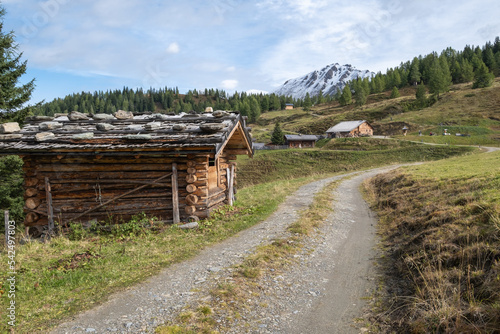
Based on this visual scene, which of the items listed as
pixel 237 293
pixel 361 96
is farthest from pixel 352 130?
pixel 237 293

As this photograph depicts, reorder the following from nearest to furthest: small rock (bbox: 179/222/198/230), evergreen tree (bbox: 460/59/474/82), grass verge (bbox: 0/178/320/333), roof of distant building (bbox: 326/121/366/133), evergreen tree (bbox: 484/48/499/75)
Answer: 1. grass verge (bbox: 0/178/320/333)
2. small rock (bbox: 179/222/198/230)
3. roof of distant building (bbox: 326/121/366/133)
4. evergreen tree (bbox: 460/59/474/82)
5. evergreen tree (bbox: 484/48/499/75)

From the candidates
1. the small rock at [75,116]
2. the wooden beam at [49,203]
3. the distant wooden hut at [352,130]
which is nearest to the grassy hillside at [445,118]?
the distant wooden hut at [352,130]

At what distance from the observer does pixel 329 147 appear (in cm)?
7244

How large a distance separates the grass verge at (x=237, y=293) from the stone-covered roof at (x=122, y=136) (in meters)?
4.30

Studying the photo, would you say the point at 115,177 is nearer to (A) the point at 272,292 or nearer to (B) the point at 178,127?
(B) the point at 178,127

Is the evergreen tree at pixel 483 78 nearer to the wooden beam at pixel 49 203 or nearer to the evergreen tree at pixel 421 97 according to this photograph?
the evergreen tree at pixel 421 97

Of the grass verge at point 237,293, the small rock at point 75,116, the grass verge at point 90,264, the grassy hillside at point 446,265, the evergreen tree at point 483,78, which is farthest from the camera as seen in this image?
the evergreen tree at point 483,78

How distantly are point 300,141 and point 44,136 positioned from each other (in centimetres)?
7789

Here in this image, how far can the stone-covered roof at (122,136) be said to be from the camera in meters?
10.5

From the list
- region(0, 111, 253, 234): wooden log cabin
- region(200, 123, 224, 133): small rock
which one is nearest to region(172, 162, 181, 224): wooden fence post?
region(0, 111, 253, 234): wooden log cabin

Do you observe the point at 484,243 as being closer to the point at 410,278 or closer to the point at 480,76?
the point at 410,278

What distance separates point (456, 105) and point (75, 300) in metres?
112

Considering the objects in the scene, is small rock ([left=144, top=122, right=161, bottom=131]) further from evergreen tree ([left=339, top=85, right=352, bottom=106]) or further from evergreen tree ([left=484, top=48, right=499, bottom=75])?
evergreen tree ([left=484, top=48, right=499, bottom=75])

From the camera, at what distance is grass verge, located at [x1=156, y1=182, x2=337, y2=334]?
15.2ft
